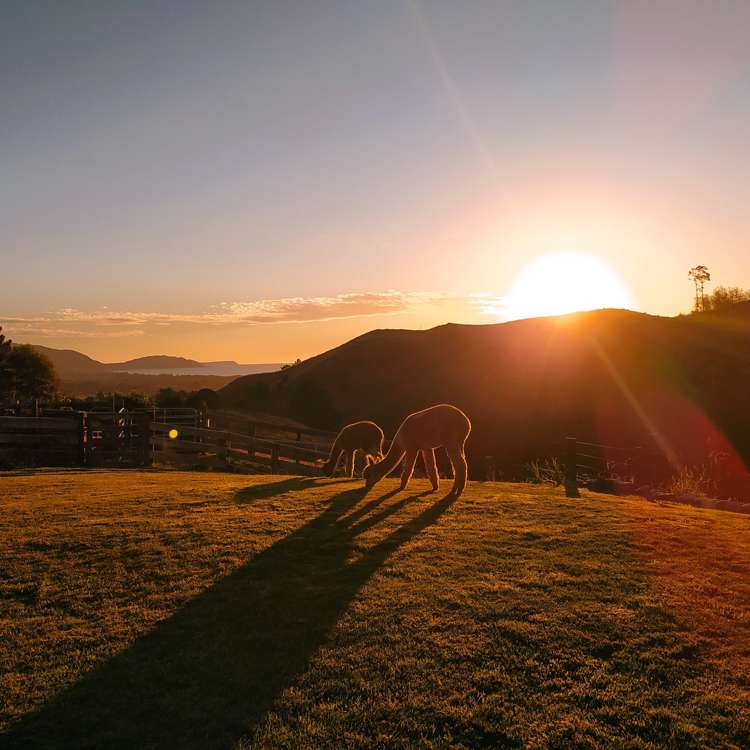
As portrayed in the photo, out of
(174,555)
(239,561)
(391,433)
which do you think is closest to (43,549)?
(174,555)

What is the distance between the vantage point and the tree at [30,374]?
57.3m

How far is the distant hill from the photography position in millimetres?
48875

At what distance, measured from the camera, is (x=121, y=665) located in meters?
5.18

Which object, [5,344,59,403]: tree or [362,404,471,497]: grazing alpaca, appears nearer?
[362,404,471,497]: grazing alpaca

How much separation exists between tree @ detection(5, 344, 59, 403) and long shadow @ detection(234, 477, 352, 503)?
50757mm

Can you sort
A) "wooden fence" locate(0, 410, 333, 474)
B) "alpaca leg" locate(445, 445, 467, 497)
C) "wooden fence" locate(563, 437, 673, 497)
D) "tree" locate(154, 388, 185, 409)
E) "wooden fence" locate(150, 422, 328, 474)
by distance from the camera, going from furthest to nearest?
"tree" locate(154, 388, 185, 409) → "wooden fence" locate(150, 422, 328, 474) → "wooden fence" locate(0, 410, 333, 474) → "wooden fence" locate(563, 437, 673, 497) → "alpaca leg" locate(445, 445, 467, 497)

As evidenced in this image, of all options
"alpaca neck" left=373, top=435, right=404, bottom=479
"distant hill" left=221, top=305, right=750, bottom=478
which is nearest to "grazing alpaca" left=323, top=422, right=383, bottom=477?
"alpaca neck" left=373, top=435, right=404, bottom=479

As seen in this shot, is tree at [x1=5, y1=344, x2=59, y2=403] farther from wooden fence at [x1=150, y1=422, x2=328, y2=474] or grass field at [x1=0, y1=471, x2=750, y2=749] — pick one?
grass field at [x1=0, y1=471, x2=750, y2=749]

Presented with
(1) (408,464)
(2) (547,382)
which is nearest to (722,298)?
(2) (547,382)

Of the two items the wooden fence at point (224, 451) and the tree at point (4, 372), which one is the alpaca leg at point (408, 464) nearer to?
the wooden fence at point (224, 451)

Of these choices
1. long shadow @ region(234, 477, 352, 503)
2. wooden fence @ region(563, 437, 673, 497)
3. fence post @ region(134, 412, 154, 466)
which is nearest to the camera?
long shadow @ region(234, 477, 352, 503)

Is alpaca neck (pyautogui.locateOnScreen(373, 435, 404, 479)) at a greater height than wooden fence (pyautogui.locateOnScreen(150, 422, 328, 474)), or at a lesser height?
greater

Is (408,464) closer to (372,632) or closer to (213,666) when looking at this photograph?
(372,632)

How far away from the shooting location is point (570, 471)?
13852mm
